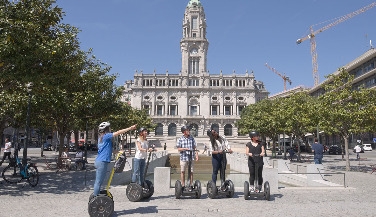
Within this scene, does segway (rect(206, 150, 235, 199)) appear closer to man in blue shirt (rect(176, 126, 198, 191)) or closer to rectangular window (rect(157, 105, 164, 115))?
man in blue shirt (rect(176, 126, 198, 191))

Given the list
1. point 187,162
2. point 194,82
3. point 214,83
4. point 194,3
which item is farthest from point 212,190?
point 194,3

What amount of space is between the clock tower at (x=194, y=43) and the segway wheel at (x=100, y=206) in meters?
87.3

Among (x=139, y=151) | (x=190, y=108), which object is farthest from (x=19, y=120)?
(x=190, y=108)

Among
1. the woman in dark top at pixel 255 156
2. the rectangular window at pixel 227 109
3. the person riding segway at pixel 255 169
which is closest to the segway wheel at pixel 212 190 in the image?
the person riding segway at pixel 255 169

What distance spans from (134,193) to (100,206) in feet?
7.23

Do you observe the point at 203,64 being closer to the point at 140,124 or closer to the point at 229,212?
the point at 140,124

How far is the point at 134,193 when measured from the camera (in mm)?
9273

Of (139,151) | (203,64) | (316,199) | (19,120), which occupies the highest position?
(203,64)

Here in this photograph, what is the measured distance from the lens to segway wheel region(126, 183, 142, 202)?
363 inches

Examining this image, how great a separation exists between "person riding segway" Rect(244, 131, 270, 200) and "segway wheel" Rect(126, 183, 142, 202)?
325 centimetres

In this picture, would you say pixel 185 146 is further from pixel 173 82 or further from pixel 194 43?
pixel 194 43

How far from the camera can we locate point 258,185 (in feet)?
31.6

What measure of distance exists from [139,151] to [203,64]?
8713 centimetres

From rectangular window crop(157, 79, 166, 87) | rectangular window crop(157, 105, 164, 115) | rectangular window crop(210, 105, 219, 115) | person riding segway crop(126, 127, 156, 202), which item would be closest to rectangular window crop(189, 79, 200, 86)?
rectangular window crop(157, 79, 166, 87)
